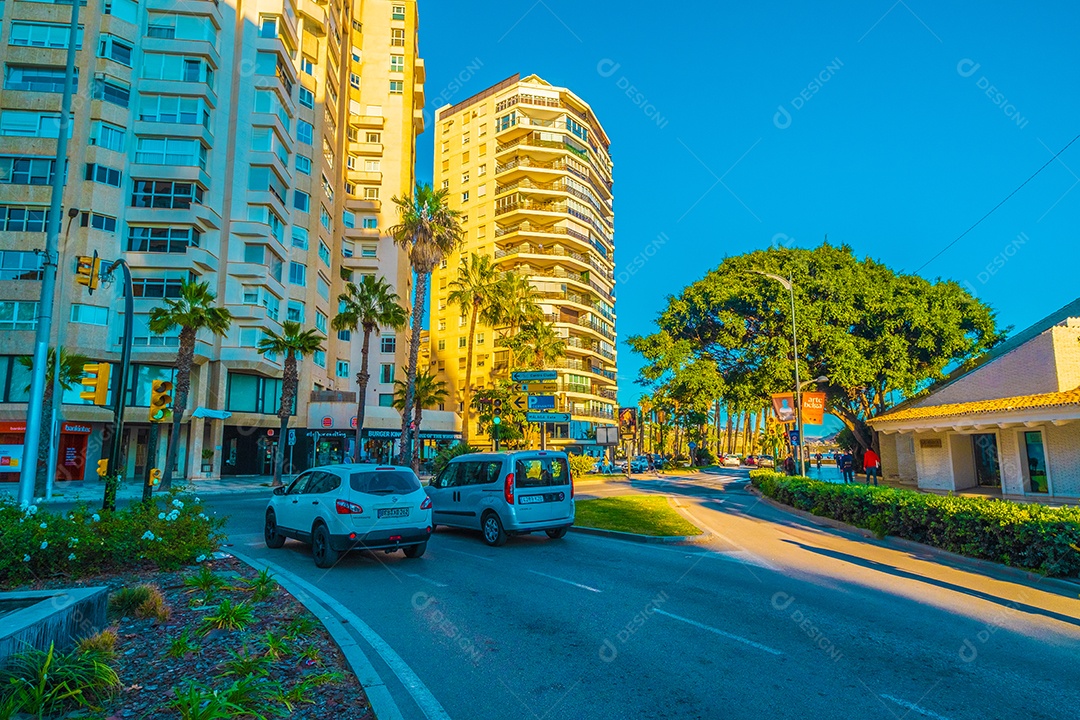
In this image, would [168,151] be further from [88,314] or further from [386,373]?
[386,373]

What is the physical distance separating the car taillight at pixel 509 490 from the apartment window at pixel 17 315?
106ft

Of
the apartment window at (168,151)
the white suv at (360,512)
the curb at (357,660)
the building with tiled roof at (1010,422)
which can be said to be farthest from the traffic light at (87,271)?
the apartment window at (168,151)

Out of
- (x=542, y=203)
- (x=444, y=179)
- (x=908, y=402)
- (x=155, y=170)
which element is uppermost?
(x=444, y=179)

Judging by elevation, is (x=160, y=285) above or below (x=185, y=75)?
below

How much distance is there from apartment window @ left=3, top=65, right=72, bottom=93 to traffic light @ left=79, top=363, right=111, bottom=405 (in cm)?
3063

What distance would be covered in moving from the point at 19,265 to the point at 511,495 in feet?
113

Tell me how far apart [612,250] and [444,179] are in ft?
76.5

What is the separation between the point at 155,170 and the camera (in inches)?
1430

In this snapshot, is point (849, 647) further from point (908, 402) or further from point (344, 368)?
point (344, 368)

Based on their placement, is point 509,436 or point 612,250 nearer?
point 509,436

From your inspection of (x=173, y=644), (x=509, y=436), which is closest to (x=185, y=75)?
(x=509, y=436)

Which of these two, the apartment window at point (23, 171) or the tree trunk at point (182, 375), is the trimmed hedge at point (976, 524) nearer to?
the tree trunk at point (182, 375)

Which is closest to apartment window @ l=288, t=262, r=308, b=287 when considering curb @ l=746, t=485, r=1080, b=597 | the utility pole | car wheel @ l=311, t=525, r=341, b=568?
the utility pole

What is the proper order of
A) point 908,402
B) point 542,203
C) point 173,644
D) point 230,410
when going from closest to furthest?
point 173,644 < point 908,402 < point 230,410 < point 542,203
